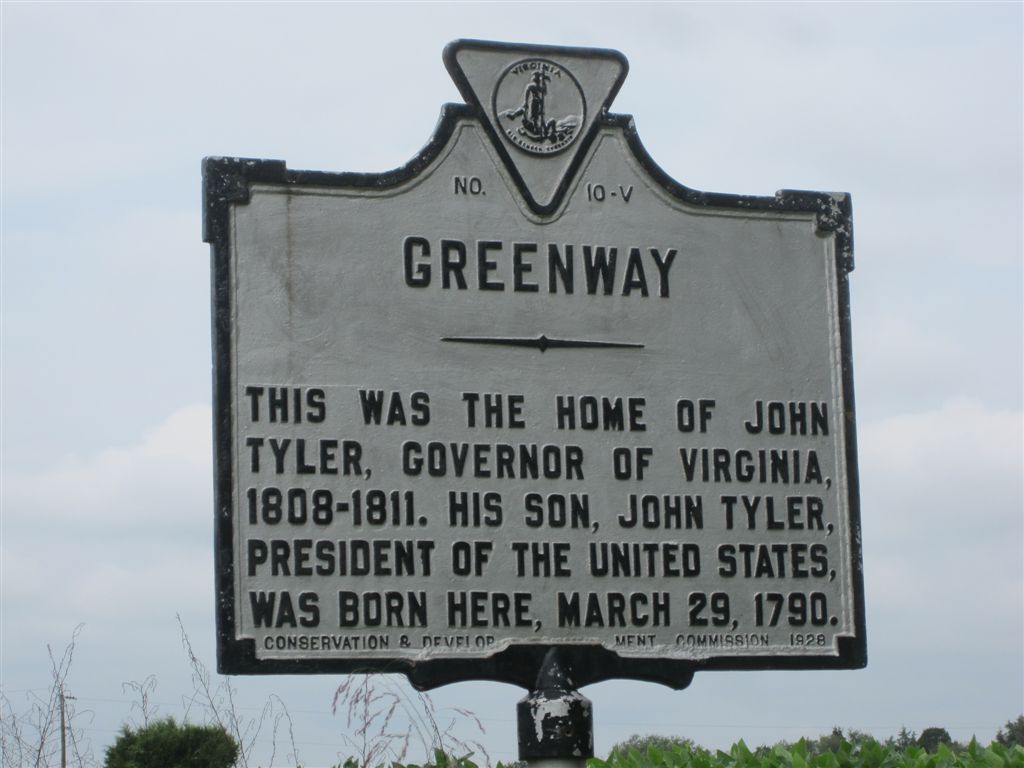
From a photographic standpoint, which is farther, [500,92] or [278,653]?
[500,92]

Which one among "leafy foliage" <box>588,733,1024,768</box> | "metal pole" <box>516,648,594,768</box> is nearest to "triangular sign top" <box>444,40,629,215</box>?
"metal pole" <box>516,648,594,768</box>

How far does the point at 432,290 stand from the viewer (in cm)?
754

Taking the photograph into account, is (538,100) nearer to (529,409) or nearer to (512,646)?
(529,409)

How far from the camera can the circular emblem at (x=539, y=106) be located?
784 cm

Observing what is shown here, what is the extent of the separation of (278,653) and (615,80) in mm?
3261

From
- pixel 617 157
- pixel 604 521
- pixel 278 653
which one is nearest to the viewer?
pixel 278 653

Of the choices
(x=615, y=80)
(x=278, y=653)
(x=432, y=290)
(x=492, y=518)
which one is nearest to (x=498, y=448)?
(x=492, y=518)

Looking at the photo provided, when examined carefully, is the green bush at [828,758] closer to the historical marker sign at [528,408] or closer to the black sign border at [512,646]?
the black sign border at [512,646]

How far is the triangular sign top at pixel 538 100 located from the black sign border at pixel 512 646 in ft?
0.32

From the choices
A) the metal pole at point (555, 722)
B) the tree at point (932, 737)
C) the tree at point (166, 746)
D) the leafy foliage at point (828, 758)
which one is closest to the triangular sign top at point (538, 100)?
the metal pole at point (555, 722)

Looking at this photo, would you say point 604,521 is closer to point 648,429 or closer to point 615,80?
point 648,429

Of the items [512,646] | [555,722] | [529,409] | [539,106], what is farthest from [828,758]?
[539,106]

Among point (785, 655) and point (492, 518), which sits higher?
point (492, 518)

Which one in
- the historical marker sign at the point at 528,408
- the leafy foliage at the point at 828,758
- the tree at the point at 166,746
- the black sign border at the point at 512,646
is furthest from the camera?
the tree at the point at 166,746
